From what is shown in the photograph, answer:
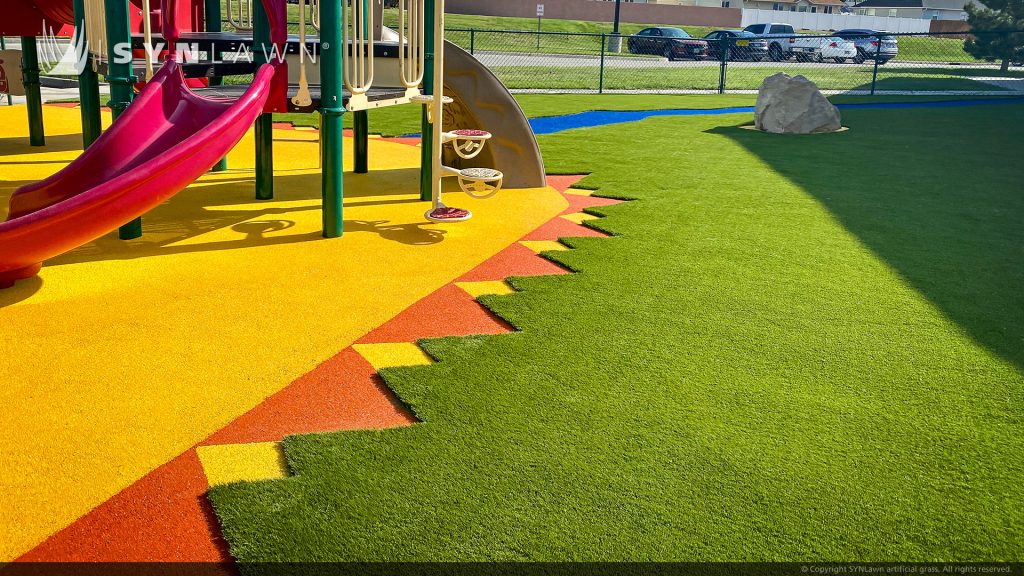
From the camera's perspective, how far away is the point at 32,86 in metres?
8.94

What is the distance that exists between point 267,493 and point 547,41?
33752 millimetres

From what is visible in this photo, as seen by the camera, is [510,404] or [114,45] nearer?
[510,404]

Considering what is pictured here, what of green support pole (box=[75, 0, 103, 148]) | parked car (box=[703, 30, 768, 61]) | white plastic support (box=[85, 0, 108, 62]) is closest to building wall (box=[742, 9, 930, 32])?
parked car (box=[703, 30, 768, 61])

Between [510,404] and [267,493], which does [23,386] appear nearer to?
[267,493]

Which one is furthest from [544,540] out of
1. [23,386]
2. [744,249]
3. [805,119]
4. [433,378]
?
[805,119]

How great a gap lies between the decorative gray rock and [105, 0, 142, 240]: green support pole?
923 cm

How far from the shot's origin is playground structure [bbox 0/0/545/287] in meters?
4.14

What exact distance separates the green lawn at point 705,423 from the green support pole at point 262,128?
277 cm

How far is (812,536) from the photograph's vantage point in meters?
Answer: 2.40

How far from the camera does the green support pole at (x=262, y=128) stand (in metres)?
6.07

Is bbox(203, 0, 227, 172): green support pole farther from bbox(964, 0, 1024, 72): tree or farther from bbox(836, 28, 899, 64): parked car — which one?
bbox(964, 0, 1024, 72): tree

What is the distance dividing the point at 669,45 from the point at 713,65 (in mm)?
3808

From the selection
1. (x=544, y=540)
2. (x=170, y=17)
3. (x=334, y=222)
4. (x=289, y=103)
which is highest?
(x=170, y=17)

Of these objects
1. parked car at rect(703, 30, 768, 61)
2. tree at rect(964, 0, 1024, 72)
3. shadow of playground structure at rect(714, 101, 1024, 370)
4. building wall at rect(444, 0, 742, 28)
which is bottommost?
shadow of playground structure at rect(714, 101, 1024, 370)
